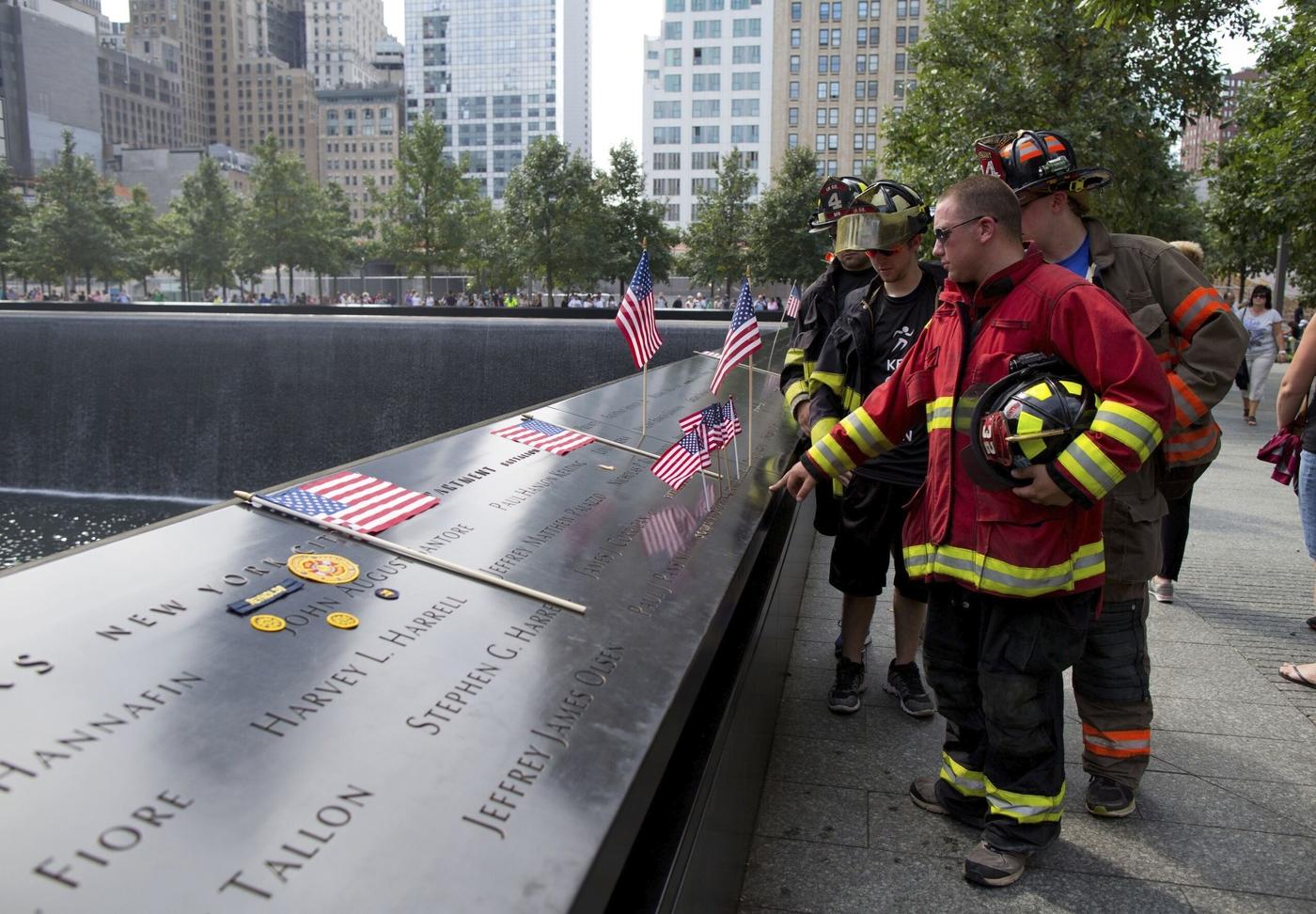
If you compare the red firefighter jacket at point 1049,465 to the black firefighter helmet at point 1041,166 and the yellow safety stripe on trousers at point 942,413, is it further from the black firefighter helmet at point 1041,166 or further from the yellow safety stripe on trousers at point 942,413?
the black firefighter helmet at point 1041,166

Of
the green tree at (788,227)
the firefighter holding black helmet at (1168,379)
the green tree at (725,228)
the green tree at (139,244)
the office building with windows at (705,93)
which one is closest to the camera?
the firefighter holding black helmet at (1168,379)

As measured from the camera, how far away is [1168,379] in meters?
3.02

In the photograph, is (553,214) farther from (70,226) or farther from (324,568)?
(324,568)

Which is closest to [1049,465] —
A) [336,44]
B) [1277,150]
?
[1277,150]

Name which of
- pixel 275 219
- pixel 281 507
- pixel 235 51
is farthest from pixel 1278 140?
pixel 235 51

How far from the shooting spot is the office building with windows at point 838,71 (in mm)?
89812

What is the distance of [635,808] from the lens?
1632 millimetres

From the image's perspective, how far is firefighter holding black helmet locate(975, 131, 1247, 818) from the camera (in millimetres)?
3033

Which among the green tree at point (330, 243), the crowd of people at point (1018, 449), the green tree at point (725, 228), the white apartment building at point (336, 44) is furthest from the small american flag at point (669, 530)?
the white apartment building at point (336, 44)

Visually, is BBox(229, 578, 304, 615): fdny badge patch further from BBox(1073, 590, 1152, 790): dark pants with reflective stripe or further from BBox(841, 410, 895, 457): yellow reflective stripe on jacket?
BBox(1073, 590, 1152, 790): dark pants with reflective stripe

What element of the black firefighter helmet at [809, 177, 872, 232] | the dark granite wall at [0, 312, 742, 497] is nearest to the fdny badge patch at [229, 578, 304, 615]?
the black firefighter helmet at [809, 177, 872, 232]

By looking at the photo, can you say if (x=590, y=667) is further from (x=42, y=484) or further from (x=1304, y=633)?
(x=42, y=484)

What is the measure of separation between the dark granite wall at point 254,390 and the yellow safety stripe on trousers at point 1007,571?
27.8 feet

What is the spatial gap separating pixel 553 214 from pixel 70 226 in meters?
21.2
